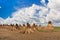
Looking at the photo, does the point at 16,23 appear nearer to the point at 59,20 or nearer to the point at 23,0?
the point at 23,0

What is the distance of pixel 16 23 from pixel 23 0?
0.54 m

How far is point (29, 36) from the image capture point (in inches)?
170

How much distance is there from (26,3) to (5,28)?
2.47 ft

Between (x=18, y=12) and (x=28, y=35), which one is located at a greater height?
(x=18, y=12)

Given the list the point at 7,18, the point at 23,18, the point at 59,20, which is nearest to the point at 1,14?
the point at 7,18

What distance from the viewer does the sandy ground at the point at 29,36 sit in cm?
424

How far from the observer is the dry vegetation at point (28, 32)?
427 centimetres

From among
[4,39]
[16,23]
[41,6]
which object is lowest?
[4,39]

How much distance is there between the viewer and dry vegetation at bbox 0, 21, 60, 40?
4266mm

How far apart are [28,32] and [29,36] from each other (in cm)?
11

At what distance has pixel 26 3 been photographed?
4359 mm

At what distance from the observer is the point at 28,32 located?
14.4 feet

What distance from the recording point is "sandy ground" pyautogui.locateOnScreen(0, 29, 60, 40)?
13.9 feet

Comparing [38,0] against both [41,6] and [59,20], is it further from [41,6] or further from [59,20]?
[59,20]
